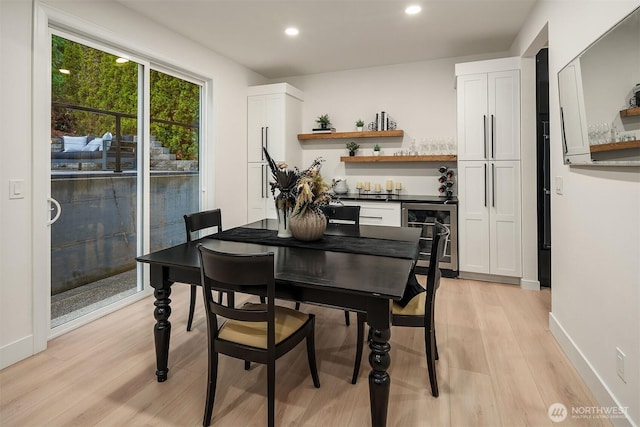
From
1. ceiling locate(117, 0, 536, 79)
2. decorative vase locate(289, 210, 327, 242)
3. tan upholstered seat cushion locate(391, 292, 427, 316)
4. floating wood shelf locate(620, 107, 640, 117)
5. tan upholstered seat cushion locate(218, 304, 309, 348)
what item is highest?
ceiling locate(117, 0, 536, 79)

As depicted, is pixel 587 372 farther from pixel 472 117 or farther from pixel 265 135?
pixel 265 135

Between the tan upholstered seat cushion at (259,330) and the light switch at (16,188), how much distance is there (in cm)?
168

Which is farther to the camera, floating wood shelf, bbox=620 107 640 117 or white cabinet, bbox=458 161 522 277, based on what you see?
white cabinet, bbox=458 161 522 277

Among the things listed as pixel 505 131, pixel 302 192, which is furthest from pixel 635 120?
pixel 505 131

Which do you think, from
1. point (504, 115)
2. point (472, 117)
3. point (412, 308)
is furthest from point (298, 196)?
point (504, 115)

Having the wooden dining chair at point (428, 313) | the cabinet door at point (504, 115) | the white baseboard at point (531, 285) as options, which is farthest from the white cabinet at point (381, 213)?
the wooden dining chair at point (428, 313)

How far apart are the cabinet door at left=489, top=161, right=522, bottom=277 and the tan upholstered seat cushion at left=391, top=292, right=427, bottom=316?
7.08 feet

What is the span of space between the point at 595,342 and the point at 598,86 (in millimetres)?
1348

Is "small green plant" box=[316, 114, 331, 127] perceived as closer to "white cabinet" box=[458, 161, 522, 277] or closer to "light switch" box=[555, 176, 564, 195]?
"white cabinet" box=[458, 161, 522, 277]

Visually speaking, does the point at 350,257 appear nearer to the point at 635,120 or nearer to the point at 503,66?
the point at 635,120

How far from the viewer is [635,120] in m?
1.44

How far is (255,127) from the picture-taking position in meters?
4.89

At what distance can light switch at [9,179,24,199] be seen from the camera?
2.28 metres

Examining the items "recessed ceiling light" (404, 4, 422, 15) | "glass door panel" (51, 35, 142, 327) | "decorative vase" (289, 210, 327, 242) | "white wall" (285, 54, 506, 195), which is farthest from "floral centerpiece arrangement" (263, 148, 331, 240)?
"white wall" (285, 54, 506, 195)
